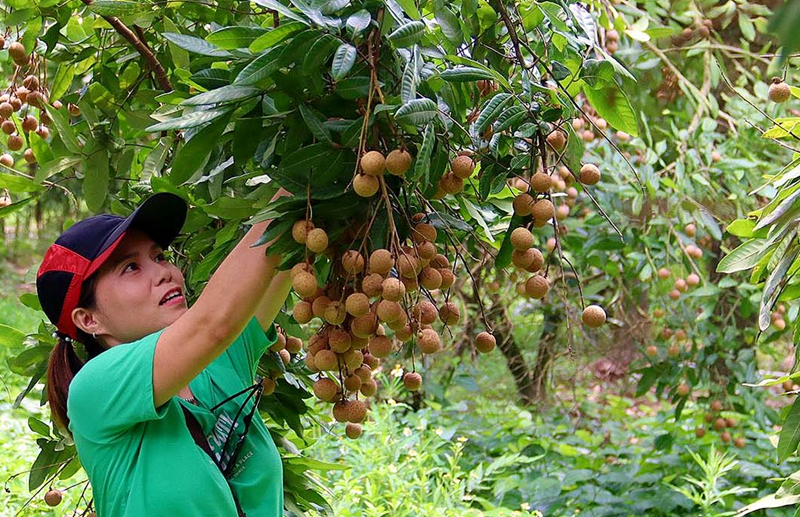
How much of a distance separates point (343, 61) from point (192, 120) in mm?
223

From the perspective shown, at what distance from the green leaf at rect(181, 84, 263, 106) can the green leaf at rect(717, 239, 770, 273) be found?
892 millimetres

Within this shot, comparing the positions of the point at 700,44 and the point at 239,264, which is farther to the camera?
the point at 700,44

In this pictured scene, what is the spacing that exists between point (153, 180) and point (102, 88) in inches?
22.1

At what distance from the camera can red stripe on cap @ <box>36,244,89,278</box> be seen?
1.34m

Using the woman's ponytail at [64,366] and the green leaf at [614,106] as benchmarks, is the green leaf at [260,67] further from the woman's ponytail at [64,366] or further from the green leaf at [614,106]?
the woman's ponytail at [64,366]

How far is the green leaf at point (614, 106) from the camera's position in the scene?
1.23 m

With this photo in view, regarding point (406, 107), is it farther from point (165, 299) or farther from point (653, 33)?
point (653, 33)

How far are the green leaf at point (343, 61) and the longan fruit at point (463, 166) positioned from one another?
→ 0.19 metres

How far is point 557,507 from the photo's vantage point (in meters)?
3.26

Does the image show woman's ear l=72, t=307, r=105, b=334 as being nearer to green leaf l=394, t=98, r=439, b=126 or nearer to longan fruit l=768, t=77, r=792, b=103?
green leaf l=394, t=98, r=439, b=126

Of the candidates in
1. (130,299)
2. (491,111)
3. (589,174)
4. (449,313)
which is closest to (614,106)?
(589,174)

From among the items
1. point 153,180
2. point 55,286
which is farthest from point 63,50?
point 55,286

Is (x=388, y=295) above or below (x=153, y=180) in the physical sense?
above

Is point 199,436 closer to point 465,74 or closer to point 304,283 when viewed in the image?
point 304,283
